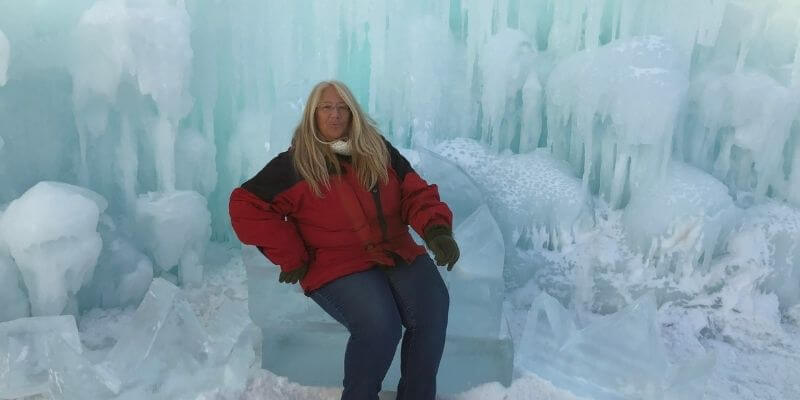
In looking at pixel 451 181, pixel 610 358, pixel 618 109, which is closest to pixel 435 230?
pixel 451 181

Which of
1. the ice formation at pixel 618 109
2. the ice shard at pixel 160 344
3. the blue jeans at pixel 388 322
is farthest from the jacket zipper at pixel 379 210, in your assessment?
the ice formation at pixel 618 109

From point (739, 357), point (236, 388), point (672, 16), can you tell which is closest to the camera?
point (236, 388)

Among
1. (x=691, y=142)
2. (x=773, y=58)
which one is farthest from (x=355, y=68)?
(x=773, y=58)

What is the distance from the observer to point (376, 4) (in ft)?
11.2

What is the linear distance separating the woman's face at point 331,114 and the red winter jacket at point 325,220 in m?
A: 0.12

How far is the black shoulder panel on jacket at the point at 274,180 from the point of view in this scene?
2.16 meters

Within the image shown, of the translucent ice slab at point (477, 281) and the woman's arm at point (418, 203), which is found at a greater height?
the woman's arm at point (418, 203)

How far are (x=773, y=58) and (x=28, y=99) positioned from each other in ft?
12.8

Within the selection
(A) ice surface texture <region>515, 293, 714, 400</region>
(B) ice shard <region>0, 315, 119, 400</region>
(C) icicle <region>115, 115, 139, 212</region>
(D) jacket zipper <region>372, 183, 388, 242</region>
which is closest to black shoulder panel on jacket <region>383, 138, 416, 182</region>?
(D) jacket zipper <region>372, 183, 388, 242</region>

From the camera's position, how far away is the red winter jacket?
6.93 ft

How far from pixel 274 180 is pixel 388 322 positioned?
0.62 m

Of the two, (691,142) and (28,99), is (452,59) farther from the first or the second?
(28,99)

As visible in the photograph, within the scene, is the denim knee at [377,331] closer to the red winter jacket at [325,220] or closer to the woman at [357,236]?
the woman at [357,236]

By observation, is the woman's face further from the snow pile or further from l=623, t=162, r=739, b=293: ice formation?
the snow pile
